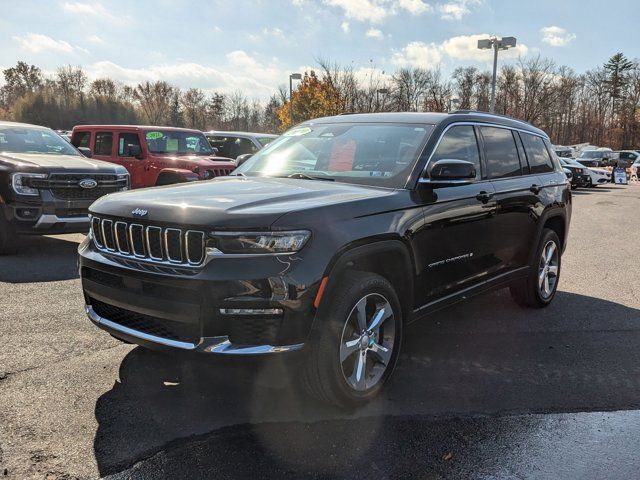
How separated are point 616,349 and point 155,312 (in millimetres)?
3796

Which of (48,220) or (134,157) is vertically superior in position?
(134,157)

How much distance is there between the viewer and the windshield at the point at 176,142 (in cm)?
1088

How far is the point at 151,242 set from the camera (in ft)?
9.84

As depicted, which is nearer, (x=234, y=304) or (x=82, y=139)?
(x=234, y=304)

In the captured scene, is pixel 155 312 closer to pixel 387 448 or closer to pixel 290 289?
pixel 290 289

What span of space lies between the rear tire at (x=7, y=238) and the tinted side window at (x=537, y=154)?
6.49 meters

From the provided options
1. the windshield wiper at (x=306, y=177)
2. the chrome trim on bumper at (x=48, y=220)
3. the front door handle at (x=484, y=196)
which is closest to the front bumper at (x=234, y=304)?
the windshield wiper at (x=306, y=177)

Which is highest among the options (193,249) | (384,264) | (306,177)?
(306,177)

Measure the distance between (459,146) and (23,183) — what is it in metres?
5.75

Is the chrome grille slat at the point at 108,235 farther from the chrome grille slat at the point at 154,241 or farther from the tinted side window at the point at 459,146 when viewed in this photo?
the tinted side window at the point at 459,146

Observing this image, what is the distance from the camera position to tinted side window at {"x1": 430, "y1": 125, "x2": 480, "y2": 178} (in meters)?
3.97

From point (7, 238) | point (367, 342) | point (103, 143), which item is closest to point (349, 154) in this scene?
point (367, 342)

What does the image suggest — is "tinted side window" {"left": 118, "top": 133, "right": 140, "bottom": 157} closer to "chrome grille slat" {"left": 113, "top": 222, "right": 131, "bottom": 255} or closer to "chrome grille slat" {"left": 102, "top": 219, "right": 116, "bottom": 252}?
"chrome grille slat" {"left": 102, "top": 219, "right": 116, "bottom": 252}

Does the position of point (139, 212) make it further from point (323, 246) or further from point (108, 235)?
point (323, 246)
